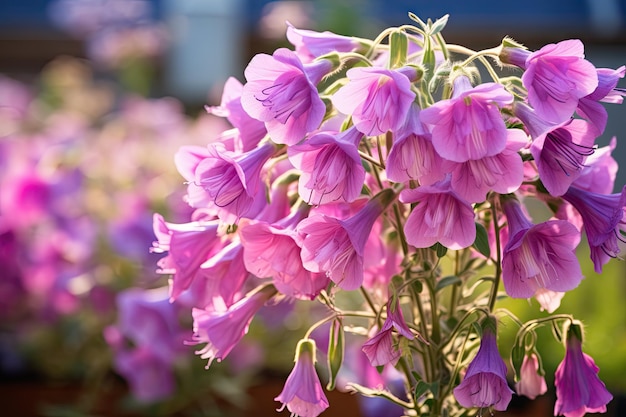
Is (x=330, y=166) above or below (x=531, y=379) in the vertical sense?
above

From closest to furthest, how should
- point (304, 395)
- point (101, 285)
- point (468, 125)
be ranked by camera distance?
1. point (468, 125)
2. point (304, 395)
3. point (101, 285)

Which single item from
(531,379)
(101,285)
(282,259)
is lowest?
(101,285)

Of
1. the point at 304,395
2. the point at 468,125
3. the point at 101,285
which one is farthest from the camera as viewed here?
the point at 101,285

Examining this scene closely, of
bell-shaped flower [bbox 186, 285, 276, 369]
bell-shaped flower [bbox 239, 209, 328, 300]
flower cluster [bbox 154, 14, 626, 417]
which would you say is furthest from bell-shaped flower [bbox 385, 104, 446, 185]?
bell-shaped flower [bbox 186, 285, 276, 369]

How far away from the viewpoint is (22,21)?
334 inches

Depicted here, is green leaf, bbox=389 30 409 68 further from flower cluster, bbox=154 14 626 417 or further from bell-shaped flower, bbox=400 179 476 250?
bell-shaped flower, bbox=400 179 476 250

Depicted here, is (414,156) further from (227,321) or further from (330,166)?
(227,321)

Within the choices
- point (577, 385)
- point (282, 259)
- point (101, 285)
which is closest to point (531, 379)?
point (577, 385)

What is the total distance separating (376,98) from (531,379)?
32cm

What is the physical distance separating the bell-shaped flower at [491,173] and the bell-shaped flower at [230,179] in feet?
0.51

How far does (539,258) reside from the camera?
63 centimetres

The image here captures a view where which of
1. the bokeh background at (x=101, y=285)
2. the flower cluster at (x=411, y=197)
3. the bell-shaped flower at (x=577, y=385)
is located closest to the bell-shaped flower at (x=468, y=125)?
the flower cluster at (x=411, y=197)

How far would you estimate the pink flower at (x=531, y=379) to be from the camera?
76 cm

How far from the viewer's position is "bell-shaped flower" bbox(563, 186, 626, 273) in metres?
0.63
